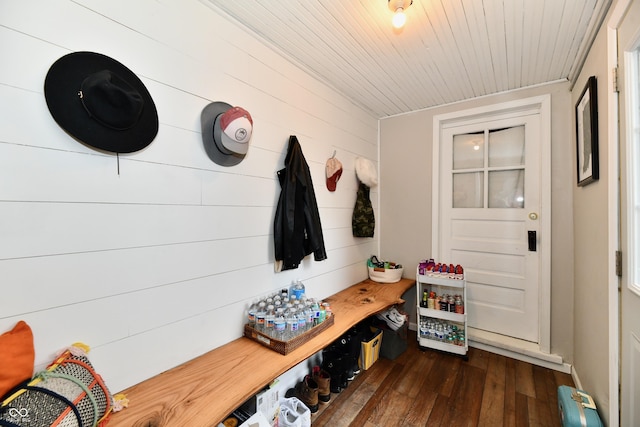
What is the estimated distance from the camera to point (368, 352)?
2086 millimetres

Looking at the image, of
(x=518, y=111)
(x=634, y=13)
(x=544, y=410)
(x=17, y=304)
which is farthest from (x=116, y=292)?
(x=518, y=111)

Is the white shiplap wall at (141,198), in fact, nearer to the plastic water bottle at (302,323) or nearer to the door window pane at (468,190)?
the plastic water bottle at (302,323)

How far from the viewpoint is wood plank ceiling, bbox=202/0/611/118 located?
1377 millimetres

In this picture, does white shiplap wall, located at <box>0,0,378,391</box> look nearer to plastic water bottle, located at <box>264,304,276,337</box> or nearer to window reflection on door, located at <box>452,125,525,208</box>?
plastic water bottle, located at <box>264,304,276,337</box>

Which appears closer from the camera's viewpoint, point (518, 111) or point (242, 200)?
point (242, 200)

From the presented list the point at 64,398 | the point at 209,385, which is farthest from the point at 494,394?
the point at 64,398

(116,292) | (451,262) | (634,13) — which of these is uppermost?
(634,13)

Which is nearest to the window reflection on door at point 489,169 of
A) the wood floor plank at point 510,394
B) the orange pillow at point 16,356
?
the wood floor plank at point 510,394

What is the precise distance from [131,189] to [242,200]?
1.82ft

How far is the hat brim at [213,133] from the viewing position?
1.33 m

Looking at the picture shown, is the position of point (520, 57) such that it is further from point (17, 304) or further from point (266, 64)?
point (17, 304)

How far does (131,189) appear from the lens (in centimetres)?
108

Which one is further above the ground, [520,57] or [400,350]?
[520,57]

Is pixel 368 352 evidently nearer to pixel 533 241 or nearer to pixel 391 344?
pixel 391 344
